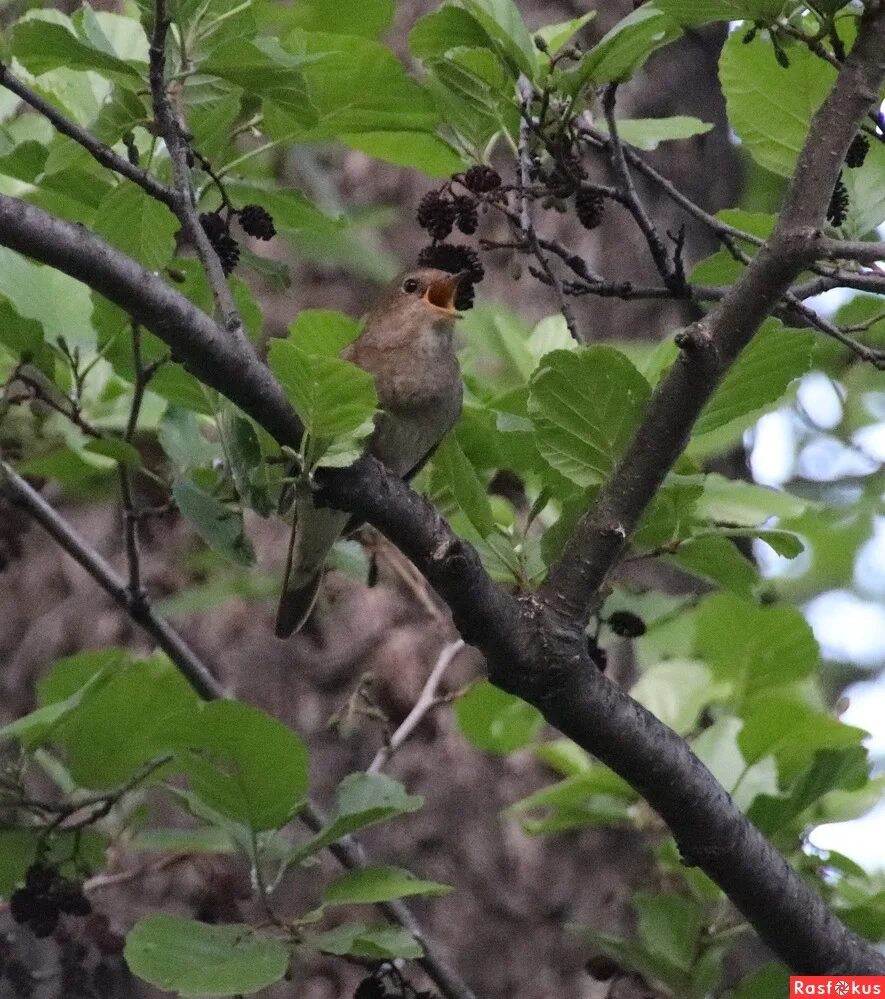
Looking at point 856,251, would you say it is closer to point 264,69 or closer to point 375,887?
point 264,69

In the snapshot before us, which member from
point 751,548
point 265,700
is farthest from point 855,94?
point 265,700

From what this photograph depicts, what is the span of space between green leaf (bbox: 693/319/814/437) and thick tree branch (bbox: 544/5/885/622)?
119 millimetres

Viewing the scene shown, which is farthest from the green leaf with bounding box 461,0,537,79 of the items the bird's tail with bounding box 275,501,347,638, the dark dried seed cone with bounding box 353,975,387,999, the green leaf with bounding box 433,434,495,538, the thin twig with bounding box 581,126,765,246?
the dark dried seed cone with bounding box 353,975,387,999

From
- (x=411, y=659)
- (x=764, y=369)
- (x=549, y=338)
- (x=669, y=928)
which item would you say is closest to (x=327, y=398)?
(x=764, y=369)

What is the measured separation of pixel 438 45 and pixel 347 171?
2647mm

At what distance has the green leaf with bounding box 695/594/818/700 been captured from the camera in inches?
109

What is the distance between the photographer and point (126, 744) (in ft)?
7.73

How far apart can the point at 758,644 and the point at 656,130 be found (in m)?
1.04

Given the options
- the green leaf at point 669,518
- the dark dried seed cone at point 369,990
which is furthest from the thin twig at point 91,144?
the dark dried seed cone at point 369,990

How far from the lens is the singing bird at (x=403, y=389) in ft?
9.29

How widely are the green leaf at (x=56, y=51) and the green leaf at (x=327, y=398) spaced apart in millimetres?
437

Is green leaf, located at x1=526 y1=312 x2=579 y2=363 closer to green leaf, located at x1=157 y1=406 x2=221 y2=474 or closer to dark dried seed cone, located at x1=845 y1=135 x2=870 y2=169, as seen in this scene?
green leaf, located at x1=157 y1=406 x2=221 y2=474

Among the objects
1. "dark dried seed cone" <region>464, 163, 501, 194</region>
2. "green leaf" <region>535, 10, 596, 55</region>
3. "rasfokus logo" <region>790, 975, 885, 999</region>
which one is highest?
"green leaf" <region>535, 10, 596, 55</region>

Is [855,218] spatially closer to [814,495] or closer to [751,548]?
[751,548]
